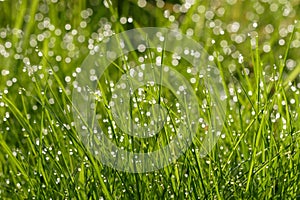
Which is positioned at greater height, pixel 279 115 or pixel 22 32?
pixel 22 32

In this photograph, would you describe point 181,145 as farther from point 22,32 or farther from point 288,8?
point 288,8

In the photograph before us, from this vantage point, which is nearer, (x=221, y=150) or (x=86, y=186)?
(x=86, y=186)

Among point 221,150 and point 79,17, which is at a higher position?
point 79,17

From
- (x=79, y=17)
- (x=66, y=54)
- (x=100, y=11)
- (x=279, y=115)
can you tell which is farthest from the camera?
(x=100, y=11)

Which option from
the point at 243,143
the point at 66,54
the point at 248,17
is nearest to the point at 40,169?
the point at 243,143

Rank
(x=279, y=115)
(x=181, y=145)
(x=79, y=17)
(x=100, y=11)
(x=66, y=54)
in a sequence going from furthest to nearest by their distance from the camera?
(x=100, y=11) < (x=79, y=17) < (x=66, y=54) < (x=279, y=115) < (x=181, y=145)

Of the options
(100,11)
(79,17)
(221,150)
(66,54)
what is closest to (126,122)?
(221,150)

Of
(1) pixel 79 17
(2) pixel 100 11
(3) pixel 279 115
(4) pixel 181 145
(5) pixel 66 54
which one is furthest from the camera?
(2) pixel 100 11

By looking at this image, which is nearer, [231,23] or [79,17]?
[79,17]

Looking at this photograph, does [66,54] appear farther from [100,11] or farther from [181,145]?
[181,145]
